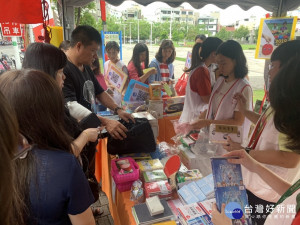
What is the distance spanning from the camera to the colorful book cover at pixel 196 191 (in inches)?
45.7

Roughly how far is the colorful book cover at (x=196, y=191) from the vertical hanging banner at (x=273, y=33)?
2.38 m

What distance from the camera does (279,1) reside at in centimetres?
264

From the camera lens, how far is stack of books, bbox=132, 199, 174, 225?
1006 mm

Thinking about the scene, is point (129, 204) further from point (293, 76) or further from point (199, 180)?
point (293, 76)

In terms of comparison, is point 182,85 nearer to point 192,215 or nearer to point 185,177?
point 185,177

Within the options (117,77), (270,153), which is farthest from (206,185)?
(117,77)

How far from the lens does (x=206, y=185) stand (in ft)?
4.05

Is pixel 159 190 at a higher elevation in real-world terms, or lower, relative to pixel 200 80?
lower

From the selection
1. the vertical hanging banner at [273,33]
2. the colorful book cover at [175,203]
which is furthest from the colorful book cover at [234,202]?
the vertical hanging banner at [273,33]

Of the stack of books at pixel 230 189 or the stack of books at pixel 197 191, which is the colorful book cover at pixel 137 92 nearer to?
the stack of books at pixel 197 191

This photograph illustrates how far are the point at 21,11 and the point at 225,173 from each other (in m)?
2.00

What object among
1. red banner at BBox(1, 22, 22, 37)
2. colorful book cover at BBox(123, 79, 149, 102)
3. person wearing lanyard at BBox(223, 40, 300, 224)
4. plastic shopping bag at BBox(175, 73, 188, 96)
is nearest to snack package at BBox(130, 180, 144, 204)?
person wearing lanyard at BBox(223, 40, 300, 224)

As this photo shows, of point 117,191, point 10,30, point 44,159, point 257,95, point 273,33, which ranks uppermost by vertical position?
point 10,30

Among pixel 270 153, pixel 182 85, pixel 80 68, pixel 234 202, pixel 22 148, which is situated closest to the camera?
pixel 22 148
